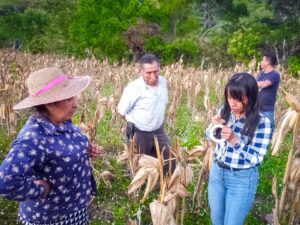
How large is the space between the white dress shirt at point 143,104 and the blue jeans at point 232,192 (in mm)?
1212

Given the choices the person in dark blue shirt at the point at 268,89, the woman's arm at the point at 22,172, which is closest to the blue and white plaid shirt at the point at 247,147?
the woman's arm at the point at 22,172

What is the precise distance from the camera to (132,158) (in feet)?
11.9

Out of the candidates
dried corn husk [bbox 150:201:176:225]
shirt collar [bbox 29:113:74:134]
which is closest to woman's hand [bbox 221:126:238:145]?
dried corn husk [bbox 150:201:176:225]

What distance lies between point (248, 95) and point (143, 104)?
1.49 metres

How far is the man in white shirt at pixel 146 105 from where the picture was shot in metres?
3.47

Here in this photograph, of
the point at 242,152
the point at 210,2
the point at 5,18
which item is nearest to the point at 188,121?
the point at 242,152

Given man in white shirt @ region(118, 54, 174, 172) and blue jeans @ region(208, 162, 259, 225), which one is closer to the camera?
blue jeans @ region(208, 162, 259, 225)

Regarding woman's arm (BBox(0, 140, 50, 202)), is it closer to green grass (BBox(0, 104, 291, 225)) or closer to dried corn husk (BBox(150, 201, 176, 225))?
dried corn husk (BBox(150, 201, 176, 225))

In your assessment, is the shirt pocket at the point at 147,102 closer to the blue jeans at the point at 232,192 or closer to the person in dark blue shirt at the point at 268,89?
the blue jeans at the point at 232,192

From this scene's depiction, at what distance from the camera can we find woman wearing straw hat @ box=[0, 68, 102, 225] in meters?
1.74

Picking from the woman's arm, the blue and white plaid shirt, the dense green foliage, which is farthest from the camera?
the dense green foliage

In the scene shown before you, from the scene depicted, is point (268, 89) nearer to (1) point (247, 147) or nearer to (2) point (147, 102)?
(2) point (147, 102)

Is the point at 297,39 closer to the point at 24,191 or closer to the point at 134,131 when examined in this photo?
the point at 134,131

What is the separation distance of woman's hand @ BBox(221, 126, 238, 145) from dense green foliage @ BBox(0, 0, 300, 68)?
1926cm
